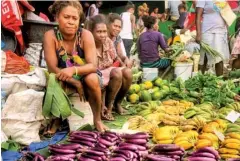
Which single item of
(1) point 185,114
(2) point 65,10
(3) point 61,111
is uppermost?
(2) point 65,10

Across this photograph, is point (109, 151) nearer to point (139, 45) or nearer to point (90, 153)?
point (90, 153)

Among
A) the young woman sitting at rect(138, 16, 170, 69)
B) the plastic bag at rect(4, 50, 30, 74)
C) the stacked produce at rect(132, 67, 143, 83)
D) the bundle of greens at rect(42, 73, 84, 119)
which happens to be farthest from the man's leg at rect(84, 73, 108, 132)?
the young woman sitting at rect(138, 16, 170, 69)

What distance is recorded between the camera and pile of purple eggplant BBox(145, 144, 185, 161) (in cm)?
322

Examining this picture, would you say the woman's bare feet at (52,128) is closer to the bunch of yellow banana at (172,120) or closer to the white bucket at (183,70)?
the bunch of yellow banana at (172,120)

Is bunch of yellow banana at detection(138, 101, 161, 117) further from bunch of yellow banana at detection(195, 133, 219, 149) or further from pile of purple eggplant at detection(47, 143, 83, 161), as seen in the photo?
pile of purple eggplant at detection(47, 143, 83, 161)

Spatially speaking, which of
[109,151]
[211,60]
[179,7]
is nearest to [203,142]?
[109,151]

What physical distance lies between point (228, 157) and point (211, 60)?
158 inches

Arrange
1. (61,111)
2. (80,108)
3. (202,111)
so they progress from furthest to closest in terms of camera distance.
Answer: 1. (202,111)
2. (80,108)
3. (61,111)

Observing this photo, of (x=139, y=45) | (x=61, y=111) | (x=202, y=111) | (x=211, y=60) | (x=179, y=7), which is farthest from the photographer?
(x=179, y=7)

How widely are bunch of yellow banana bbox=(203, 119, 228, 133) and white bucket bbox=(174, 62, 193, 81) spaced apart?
3.53 m

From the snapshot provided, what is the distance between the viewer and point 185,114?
4.98 m

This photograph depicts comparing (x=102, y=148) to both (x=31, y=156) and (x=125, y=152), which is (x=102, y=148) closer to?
(x=125, y=152)

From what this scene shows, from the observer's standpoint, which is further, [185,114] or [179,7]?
[179,7]

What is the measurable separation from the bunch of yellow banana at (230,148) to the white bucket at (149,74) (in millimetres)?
3838
